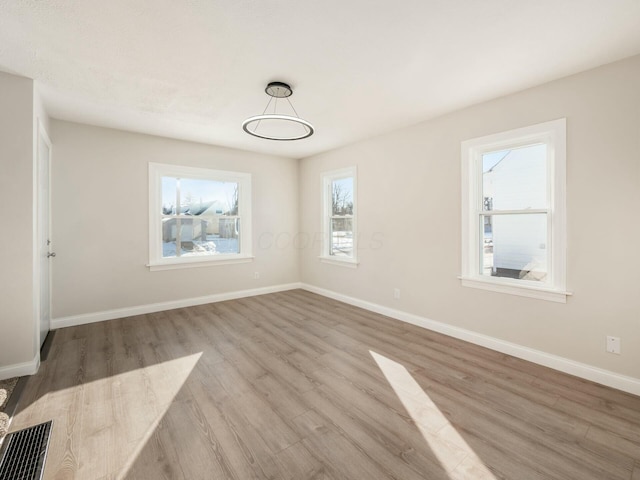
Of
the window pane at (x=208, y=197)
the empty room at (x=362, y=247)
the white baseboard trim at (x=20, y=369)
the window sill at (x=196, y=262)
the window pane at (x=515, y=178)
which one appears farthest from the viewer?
the window pane at (x=208, y=197)

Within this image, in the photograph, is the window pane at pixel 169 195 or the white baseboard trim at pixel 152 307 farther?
the window pane at pixel 169 195

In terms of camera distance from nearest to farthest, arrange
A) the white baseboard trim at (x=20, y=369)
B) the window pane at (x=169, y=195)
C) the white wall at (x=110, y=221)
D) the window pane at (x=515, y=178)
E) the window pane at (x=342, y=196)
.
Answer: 1. the white baseboard trim at (x=20, y=369)
2. the window pane at (x=515, y=178)
3. the white wall at (x=110, y=221)
4. the window pane at (x=169, y=195)
5. the window pane at (x=342, y=196)

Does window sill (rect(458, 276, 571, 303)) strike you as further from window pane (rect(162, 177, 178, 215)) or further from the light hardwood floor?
window pane (rect(162, 177, 178, 215))

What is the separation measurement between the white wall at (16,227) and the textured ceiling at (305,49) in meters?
0.29

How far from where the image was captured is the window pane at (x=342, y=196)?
5031 millimetres

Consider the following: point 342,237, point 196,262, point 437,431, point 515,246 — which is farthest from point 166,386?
point 515,246

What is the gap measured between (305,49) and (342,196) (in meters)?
3.04

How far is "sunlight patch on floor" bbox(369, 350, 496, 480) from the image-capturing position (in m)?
1.63

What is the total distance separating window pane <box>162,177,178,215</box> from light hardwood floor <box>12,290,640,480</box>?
2023 millimetres

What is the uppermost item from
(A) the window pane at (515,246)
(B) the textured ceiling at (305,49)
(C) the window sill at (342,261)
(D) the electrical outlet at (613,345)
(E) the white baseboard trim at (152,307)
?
(B) the textured ceiling at (305,49)

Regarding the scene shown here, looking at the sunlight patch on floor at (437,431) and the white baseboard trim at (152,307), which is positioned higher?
the white baseboard trim at (152,307)

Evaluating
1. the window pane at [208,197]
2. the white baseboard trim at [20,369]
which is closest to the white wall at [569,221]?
the window pane at [208,197]

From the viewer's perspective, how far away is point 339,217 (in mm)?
5230

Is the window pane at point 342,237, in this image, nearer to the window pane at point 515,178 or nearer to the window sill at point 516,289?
the window sill at point 516,289
